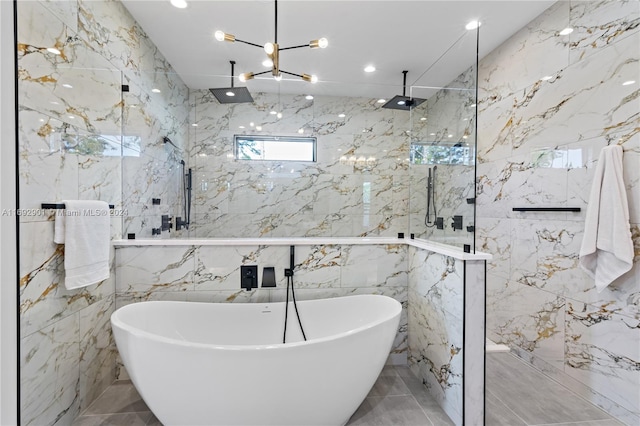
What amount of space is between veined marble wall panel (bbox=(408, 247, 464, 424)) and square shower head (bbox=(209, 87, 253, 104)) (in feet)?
6.61

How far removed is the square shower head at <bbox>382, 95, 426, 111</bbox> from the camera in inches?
104

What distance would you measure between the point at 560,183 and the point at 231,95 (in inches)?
110

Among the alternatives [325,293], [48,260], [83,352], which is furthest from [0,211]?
[325,293]

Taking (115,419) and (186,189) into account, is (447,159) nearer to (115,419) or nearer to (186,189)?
(186,189)

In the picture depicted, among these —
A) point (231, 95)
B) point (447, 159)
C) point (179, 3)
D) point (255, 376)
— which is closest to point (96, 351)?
point (255, 376)

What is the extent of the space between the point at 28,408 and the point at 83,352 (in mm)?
446

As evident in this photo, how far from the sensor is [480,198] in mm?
3010

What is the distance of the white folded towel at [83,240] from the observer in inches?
61.5

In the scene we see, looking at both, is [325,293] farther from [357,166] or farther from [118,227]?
[118,227]

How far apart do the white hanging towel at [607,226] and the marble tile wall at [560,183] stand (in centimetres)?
6

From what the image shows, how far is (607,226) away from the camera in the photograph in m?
1.76

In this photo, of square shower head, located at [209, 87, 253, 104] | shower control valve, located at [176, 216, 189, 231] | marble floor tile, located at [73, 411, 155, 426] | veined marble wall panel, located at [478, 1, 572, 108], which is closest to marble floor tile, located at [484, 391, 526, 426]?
marble floor tile, located at [73, 411, 155, 426]

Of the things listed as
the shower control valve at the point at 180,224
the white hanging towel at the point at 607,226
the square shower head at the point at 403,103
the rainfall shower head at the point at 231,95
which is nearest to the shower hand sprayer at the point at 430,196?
the square shower head at the point at 403,103

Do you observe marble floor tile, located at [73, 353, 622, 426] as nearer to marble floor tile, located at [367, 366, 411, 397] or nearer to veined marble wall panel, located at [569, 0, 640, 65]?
marble floor tile, located at [367, 366, 411, 397]
